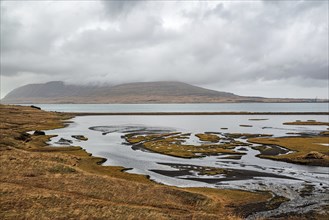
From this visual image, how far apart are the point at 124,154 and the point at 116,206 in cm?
4334

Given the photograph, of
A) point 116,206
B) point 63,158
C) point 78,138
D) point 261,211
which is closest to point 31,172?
point 63,158

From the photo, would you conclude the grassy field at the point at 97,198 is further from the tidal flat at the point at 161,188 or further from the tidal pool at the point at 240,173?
the tidal pool at the point at 240,173

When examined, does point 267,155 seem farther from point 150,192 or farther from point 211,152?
point 150,192

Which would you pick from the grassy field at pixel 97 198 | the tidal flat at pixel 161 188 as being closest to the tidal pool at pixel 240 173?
the tidal flat at pixel 161 188

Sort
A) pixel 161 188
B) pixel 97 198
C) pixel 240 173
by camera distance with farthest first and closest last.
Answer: pixel 240 173 → pixel 161 188 → pixel 97 198

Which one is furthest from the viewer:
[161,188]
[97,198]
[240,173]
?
[240,173]

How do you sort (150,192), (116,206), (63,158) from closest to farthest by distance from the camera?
1. (116,206)
2. (150,192)
3. (63,158)

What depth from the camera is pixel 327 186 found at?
47.8 metres

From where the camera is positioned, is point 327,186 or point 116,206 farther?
point 327,186

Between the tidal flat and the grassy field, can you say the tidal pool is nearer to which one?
the tidal flat

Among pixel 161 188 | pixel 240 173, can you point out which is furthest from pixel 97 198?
pixel 240 173

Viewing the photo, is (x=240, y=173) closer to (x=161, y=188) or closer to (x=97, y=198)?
(x=161, y=188)

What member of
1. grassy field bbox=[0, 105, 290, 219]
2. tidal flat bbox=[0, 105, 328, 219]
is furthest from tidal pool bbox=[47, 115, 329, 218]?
grassy field bbox=[0, 105, 290, 219]

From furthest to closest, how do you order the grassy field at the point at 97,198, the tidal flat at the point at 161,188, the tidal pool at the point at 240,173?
the tidal pool at the point at 240,173 < the tidal flat at the point at 161,188 < the grassy field at the point at 97,198
